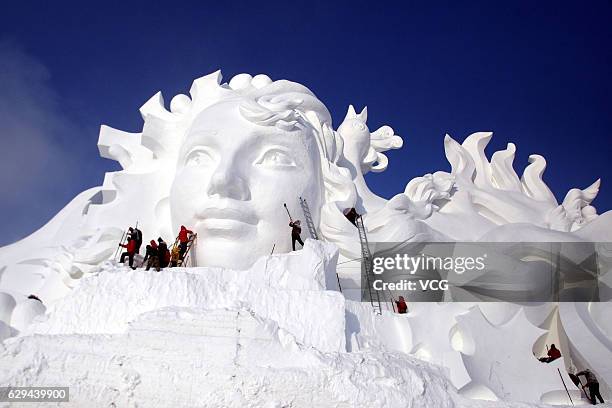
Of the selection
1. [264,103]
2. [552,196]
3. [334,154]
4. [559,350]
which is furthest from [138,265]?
[552,196]

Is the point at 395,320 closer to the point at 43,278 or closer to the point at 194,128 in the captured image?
the point at 194,128

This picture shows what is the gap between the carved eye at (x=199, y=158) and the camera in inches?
398

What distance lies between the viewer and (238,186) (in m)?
9.41

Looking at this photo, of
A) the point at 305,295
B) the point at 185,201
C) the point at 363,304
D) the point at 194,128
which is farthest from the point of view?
the point at 194,128

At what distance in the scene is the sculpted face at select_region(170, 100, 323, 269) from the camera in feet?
30.9

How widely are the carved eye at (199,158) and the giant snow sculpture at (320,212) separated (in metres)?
0.03

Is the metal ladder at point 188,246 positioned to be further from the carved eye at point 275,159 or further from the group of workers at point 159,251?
the carved eye at point 275,159

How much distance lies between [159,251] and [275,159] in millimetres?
2761

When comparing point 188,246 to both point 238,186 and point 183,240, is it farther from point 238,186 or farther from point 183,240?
point 238,186

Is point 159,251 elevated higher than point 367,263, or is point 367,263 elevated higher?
point 367,263

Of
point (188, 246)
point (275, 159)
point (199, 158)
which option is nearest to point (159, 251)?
point (188, 246)

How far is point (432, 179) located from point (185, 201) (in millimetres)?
5369

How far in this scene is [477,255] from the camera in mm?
10922

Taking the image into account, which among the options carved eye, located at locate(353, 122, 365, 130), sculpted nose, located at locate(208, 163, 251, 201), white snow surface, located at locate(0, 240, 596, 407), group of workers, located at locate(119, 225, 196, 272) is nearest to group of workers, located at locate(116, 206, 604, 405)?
group of workers, located at locate(119, 225, 196, 272)
